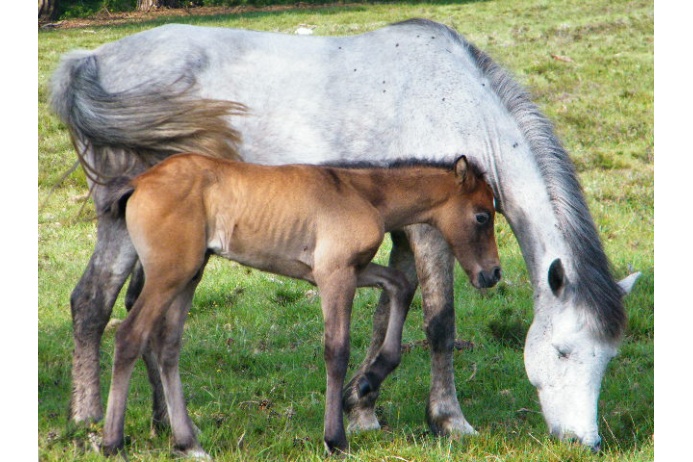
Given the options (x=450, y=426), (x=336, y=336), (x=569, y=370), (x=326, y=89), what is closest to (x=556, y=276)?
(x=569, y=370)

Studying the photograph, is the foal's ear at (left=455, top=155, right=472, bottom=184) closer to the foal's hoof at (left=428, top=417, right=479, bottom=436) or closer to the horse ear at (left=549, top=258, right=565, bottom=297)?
the horse ear at (left=549, top=258, right=565, bottom=297)

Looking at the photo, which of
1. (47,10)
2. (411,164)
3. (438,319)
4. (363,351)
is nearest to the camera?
(411,164)

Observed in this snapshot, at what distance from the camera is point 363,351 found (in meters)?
6.84

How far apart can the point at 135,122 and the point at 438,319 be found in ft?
7.24

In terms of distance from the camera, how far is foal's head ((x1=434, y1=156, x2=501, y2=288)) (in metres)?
4.87

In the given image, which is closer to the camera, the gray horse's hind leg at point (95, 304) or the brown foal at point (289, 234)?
the brown foal at point (289, 234)

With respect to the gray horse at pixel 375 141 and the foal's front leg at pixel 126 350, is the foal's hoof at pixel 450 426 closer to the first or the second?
the gray horse at pixel 375 141

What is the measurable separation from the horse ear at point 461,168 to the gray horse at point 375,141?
38 centimetres

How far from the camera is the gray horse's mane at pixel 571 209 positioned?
5.06 metres

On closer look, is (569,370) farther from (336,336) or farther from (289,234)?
(289,234)

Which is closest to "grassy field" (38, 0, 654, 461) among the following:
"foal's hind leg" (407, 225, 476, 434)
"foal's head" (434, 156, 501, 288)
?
"foal's hind leg" (407, 225, 476, 434)

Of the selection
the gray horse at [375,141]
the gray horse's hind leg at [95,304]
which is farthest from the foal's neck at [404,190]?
the gray horse's hind leg at [95,304]

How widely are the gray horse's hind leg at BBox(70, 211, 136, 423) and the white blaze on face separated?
250cm

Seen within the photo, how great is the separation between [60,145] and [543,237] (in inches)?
309
